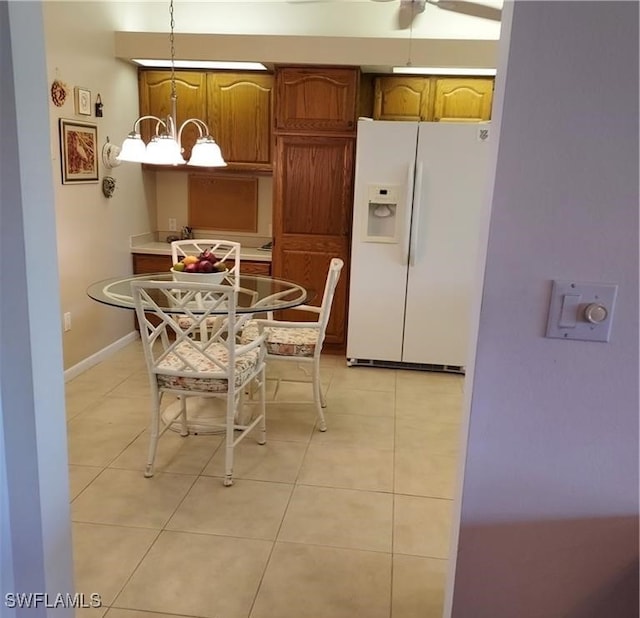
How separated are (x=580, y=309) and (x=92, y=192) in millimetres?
3668

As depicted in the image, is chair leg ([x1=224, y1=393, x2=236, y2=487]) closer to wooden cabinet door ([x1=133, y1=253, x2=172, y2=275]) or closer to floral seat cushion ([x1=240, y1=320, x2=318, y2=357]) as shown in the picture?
floral seat cushion ([x1=240, y1=320, x2=318, y2=357])

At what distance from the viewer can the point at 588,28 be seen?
3.50 feet

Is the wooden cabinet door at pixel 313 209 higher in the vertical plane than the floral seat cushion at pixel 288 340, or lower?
higher

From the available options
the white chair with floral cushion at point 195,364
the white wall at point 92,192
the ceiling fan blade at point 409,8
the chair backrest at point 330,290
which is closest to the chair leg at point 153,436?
the white chair with floral cushion at point 195,364

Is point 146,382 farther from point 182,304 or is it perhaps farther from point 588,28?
point 588,28

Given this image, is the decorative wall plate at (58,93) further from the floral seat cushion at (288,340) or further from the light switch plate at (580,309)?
the light switch plate at (580,309)

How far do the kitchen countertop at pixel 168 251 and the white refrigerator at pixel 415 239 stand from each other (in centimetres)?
81

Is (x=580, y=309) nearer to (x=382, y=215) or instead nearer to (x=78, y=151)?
(x=382, y=215)

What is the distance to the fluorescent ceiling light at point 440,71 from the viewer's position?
4.23m

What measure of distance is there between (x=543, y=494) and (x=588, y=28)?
93 cm

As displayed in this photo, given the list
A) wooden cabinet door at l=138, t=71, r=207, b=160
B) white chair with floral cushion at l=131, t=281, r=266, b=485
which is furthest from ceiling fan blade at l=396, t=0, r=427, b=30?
wooden cabinet door at l=138, t=71, r=207, b=160

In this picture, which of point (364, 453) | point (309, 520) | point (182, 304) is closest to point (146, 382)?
point (182, 304)

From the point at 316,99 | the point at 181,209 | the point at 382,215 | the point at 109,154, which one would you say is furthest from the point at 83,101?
the point at 382,215

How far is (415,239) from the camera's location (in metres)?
4.07
